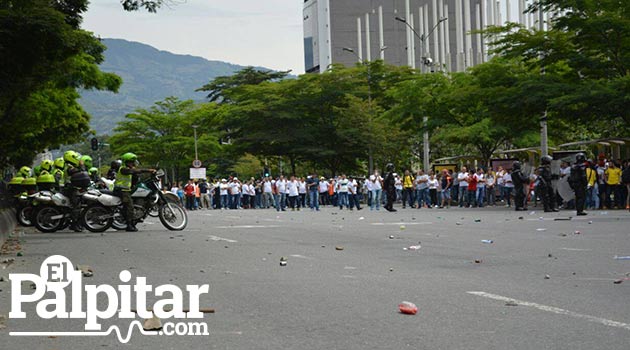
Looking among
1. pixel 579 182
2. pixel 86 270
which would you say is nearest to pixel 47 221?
pixel 86 270

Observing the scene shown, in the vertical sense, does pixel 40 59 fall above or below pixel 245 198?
above

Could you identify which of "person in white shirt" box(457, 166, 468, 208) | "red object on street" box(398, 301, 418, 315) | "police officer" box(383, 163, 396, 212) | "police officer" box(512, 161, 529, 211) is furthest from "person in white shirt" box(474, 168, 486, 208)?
"red object on street" box(398, 301, 418, 315)

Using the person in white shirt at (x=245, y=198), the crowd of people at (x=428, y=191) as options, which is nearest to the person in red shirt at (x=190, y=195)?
the crowd of people at (x=428, y=191)

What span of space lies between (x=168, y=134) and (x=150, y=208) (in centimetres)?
7202

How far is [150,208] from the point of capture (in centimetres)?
2270

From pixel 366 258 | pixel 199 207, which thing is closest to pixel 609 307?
pixel 366 258

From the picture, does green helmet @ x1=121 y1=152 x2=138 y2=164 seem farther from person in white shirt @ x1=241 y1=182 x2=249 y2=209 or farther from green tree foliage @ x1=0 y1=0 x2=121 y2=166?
person in white shirt @ x1=241 y1=182 x2=249 y2=209

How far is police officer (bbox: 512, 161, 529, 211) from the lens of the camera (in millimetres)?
32688

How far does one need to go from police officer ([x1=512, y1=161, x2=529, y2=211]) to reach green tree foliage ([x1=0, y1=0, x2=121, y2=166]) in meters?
13.8

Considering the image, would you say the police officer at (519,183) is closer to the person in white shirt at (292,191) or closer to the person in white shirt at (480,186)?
the person in white shirt at (480,186)

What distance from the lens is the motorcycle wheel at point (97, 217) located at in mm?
22359

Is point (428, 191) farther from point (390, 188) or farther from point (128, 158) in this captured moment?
point (128, 158)

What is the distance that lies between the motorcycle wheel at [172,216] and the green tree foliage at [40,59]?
388 cm

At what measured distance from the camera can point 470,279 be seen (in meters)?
11.2
